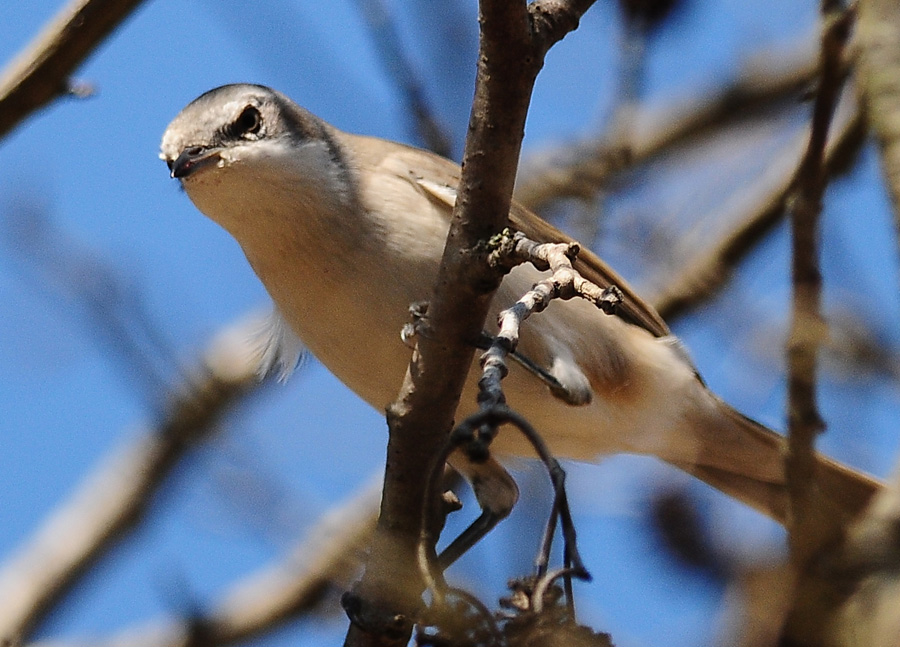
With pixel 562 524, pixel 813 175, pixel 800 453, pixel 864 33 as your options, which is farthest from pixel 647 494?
pixel 864 33

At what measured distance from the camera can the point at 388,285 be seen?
144 inches

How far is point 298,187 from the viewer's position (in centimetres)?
389

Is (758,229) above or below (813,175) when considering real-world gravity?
above

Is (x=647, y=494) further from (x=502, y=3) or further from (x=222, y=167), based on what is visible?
(x=222, y=167)

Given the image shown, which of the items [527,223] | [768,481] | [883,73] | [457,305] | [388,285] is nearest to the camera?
[883,73]

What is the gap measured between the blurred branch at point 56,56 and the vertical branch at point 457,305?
1.40m

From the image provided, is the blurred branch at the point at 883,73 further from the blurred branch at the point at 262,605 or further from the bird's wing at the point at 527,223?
the blurred branch at the point at 262,605

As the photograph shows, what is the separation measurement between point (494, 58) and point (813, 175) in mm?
737

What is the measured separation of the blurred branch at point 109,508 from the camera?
232 inches

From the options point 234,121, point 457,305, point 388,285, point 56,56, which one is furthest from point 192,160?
point 457,305

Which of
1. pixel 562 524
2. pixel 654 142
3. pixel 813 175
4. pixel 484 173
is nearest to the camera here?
pixel 562 524

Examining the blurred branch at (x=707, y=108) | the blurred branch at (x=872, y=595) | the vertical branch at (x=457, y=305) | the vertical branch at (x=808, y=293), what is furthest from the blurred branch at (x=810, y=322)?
the blurred branch at (x=707, y=108)

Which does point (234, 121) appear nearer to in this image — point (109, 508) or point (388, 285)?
point (388, 285)

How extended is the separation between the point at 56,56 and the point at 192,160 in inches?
24.2
